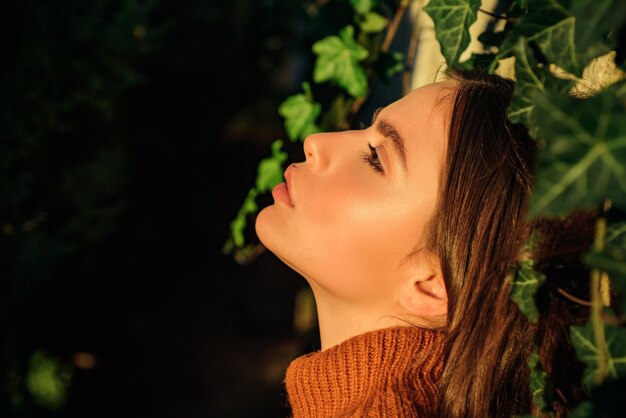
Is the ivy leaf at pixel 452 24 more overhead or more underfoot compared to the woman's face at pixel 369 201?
more overhead

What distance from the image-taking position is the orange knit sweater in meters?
1.46

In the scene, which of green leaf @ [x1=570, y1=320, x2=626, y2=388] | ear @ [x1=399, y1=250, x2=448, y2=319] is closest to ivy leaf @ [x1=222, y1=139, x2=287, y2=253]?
ear @ [x1=399, y1=250, x2=448, y2=319]

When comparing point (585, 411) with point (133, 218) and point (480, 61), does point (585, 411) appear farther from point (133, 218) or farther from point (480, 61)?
point (133, 218)

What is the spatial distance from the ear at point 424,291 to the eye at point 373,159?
24 centimetres

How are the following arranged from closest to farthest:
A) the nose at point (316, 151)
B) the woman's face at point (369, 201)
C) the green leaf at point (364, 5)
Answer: the woman's face at point (369, 201) → the nose at point (316, 151) → the green leaf at point (364, 5)

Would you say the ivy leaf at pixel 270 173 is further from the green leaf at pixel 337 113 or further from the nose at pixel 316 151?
the nose at pixel 316 151

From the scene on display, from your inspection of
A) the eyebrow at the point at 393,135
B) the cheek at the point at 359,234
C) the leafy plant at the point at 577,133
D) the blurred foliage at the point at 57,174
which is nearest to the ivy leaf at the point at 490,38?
the leafy plant at the point at 577,133

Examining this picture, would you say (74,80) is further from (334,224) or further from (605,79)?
(605,79)

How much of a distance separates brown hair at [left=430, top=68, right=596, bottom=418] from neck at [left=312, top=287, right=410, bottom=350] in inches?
7.0

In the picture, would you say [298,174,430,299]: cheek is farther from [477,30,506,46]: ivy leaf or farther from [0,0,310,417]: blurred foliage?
[0,0,310,417]: blurred foliage

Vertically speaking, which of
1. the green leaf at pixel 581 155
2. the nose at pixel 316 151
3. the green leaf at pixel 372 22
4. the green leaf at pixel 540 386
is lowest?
the green leaf at pixel 540 386

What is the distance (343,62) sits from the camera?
6.71ft

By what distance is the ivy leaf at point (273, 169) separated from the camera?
2.18 metres

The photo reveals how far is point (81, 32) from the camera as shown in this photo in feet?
10.2
